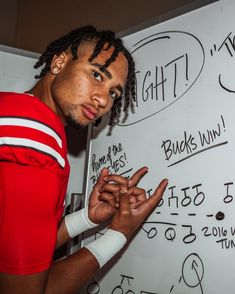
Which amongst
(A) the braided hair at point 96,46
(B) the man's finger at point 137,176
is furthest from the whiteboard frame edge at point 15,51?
(B) the man's finger at point 137,176

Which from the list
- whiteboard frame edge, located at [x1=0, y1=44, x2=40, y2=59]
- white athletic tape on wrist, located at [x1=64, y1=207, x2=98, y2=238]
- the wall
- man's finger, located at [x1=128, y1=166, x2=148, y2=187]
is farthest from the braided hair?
the wall

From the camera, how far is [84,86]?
0.90 metres

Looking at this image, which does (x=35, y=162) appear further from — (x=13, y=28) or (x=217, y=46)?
(x=13, y=28)

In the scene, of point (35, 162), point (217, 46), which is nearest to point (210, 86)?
point (217, 46)

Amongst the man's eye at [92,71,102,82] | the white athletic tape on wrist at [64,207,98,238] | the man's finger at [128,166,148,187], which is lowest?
the white athletic tape on wrist at [64,207,98,238]

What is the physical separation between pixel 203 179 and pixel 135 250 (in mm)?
315

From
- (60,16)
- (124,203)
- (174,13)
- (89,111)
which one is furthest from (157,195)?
(60,16)

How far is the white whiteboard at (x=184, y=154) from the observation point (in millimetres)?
853

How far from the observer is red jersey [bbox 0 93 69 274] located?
2.15ft

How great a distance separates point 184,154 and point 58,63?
425 millimetres

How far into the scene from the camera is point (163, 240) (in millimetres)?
965

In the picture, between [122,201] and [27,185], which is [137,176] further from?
[27,185]

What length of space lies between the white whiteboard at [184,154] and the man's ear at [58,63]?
10.0 inches

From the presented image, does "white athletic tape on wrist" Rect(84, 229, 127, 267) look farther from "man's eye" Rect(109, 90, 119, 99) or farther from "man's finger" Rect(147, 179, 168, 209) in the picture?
"man's eye" Rect(109, 90, 119, 99)
